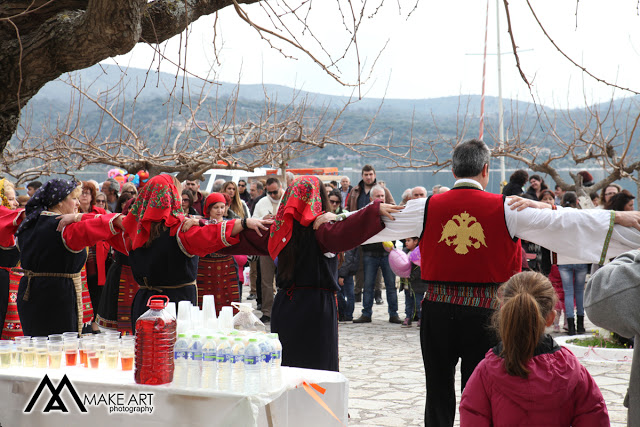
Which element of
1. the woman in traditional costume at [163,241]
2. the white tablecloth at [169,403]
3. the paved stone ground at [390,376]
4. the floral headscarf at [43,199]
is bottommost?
the paved stone ground at [390,376]

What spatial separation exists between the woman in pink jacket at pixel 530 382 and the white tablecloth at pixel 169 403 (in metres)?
0.90

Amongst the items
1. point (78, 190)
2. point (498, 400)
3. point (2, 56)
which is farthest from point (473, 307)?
point (78, 190)

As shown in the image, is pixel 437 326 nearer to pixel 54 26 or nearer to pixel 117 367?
pixel 117 367

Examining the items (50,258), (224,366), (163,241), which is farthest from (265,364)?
(50,258)

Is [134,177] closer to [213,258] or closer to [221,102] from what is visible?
[213,258]

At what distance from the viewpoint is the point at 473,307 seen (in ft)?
12.7

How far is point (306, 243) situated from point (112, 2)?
2.17 m

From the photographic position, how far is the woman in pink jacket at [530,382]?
261 centimetres

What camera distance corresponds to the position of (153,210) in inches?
191

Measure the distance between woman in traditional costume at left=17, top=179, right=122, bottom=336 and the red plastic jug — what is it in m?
2.22

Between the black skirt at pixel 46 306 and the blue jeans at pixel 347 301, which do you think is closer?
the black skirt at pixel 46 306

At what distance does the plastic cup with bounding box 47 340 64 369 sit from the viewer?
3.46 metres

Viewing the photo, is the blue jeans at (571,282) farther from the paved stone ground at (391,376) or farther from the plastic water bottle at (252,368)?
the plastic water bottle at (252,368)

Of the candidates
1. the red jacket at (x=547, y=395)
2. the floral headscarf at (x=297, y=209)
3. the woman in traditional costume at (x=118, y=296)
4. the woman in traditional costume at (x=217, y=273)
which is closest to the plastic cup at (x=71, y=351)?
the floral headscarf at (x=297, y=209)
